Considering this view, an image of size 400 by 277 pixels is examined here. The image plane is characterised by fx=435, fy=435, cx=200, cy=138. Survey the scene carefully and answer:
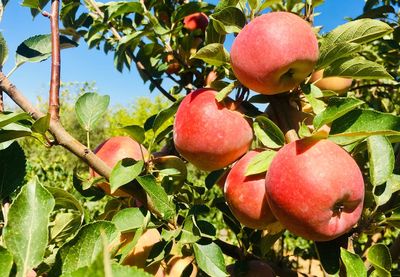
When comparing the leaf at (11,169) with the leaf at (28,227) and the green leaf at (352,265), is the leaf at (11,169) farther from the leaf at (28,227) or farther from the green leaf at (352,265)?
the green leaf at (352,265)

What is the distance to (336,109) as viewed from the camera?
25.3 inches

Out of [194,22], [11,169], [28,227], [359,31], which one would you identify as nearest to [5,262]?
[28,227]

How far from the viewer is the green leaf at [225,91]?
2.53ft

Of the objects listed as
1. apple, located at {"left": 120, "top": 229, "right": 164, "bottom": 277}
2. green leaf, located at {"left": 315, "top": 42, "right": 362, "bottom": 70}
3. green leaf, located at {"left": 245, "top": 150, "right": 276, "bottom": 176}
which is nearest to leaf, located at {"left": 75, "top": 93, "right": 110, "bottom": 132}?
apple, located at {"left": 120, "top": 229, "right": 164, "bottom": 277}

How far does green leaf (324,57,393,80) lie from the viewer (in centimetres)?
75

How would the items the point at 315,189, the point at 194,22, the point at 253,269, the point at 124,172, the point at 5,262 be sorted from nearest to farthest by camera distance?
the point at 5,262
the point at 315,189
the point at 124,172
the point at 253,269
the point at 194,22

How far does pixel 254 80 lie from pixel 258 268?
18.9 inches

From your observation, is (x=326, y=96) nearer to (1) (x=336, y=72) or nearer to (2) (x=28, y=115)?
(1) (x=336, y=72)

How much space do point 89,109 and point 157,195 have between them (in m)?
0.28

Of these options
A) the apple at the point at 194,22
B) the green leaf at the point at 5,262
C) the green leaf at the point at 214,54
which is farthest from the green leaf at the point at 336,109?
the apple at the point at 194,22

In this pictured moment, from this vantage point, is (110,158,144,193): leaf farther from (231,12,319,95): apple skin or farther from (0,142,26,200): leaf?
(231,12,319,95): apple skin

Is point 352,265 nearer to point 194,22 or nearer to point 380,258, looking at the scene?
point 380,258

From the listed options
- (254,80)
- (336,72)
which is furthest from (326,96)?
(254,80)

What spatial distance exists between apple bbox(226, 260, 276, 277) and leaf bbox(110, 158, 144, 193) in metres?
0.40
